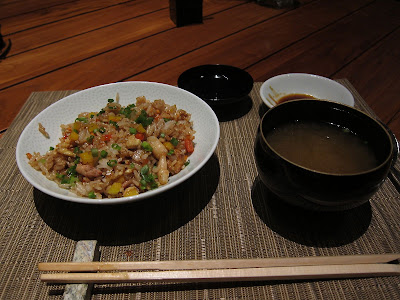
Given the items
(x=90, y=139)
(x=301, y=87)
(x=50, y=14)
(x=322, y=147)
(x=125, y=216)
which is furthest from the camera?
(x=50, y=14)

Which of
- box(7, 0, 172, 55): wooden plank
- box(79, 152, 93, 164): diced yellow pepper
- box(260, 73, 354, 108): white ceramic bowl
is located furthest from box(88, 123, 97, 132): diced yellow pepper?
box(7, 0, 172, 55): wooden plank

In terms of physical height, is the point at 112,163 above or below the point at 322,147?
below

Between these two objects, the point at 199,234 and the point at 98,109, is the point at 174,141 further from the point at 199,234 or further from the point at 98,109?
the point at 98,109

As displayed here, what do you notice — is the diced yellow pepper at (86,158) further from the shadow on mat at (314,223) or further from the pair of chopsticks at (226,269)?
the shadow on mat at (314,223)

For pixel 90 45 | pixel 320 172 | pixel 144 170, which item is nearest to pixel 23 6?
pixel 90 45

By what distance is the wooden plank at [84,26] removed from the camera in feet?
9.95

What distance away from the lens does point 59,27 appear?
10.9 ft

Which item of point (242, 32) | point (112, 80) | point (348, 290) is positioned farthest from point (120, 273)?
point (242, 32)

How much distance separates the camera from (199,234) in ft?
4.06

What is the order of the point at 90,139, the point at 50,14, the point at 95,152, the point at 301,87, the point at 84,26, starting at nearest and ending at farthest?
1. the point at 95,152
2. the point at 90,139
3. the point at 301,87
4. the point at 84,26
5. the point at 50,14

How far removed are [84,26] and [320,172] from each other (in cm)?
341

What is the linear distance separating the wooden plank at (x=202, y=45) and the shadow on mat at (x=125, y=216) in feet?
3.80

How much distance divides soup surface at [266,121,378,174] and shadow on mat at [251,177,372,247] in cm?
24

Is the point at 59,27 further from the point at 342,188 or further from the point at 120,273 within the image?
the point at 342,188
